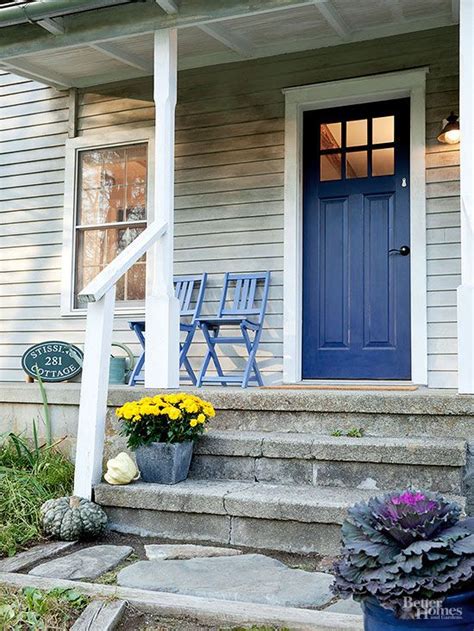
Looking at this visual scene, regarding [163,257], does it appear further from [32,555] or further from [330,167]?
[32,555]

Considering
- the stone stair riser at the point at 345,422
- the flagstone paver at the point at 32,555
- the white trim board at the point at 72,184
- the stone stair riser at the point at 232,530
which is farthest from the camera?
the white trim board at the point at 72,184

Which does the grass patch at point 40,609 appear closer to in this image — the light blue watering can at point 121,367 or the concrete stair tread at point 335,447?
the concrete stair tread at point 335,447

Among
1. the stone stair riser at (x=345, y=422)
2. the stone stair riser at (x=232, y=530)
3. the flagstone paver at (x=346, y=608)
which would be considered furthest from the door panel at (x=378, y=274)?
the flagstone paver at (x=346, y=608)

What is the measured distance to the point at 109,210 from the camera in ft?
17.5

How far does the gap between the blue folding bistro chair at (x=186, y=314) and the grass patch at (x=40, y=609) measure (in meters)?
2.41

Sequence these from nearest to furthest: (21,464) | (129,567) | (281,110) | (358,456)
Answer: (129,567) < (358,456) < (21,464) < (281,110)

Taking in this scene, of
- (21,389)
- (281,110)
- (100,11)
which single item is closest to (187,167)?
(281,110)

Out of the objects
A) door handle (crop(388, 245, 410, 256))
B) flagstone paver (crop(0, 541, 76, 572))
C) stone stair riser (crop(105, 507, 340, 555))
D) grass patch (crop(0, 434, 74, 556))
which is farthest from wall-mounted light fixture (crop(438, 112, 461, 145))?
flagstone paver (crop(0, 541, 76, 572))

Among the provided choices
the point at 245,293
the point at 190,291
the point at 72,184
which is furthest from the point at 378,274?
the point at 72,184

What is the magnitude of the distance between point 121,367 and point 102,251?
3.38 ft

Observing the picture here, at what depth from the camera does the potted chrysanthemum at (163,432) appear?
117 inches

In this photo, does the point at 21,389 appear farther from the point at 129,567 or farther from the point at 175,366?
the point at 129,567

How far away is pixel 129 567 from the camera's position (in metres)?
2.39

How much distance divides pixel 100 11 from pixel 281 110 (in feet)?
4.48
